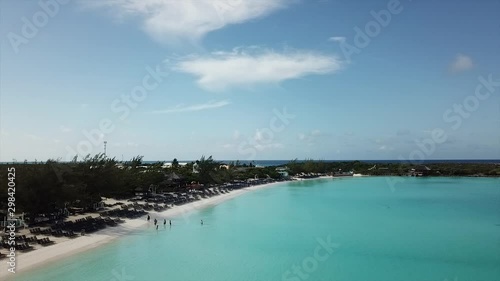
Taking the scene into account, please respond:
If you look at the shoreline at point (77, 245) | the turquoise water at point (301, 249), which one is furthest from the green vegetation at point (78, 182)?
the turquoise water at point (301, 249)

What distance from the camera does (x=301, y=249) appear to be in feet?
69.6

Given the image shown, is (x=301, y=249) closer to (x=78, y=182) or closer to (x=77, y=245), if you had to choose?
(x=77, y=245)

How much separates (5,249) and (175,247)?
795 cm

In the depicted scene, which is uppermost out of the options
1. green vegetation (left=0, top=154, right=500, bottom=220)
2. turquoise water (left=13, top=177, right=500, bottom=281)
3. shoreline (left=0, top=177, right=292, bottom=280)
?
green vegetation (left=0, top=154, right=500, bottom=220)

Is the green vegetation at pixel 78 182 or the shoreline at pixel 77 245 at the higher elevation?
the green vegetation at pixel 78 182

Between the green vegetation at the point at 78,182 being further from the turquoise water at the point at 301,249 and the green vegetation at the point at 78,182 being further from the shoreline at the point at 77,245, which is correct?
the turquoise water at the point at 301,249

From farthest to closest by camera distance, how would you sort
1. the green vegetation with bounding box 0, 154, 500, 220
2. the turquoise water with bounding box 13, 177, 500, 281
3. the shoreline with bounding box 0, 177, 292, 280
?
the green vegetation with bounding box 0, 154, 500, 220 → the turquoise water with bounding box 13, 177, 500, 281 → the shoreline with bounding box 0, 177, 292, 280

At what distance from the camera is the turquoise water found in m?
16.6

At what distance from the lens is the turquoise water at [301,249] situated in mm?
16625

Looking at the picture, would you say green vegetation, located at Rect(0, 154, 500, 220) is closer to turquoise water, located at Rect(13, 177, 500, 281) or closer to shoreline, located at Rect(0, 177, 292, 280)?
shoreline, located at Rect(0, 177, 292, 280)

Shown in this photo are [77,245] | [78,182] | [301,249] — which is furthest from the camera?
[78,182]

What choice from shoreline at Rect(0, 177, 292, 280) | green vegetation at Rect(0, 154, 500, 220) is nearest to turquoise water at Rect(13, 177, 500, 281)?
shoreline at Rect(0, 177, 292, 280)

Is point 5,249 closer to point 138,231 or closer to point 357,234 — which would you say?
point 138,231

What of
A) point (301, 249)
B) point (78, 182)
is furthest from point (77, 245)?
point (301, 249)
